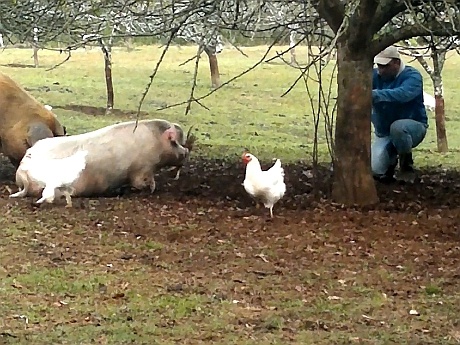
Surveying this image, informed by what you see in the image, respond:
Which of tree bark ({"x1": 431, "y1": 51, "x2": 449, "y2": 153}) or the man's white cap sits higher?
the man's white cap

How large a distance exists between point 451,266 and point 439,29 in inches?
71.4

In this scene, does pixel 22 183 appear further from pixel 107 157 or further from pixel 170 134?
pixel 170 134

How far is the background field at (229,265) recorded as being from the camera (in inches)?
166

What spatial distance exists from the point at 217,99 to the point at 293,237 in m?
13.6

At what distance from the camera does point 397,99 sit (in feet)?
26.0

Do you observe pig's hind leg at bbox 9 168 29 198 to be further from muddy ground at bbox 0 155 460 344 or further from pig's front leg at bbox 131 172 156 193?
pig's front leg at bbox 131 172 156 193

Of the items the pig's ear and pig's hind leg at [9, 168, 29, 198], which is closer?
pig's hind leg at [9, 168, 29, 198]

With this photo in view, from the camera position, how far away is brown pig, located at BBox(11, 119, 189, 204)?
7.19 metres

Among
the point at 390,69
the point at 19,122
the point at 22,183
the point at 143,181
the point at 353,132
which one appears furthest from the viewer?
the point at 19,122

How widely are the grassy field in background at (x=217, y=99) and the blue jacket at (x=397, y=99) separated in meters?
1.71


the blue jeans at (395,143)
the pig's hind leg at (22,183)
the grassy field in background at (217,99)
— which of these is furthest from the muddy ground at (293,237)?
the grassy field in background at (217,99)

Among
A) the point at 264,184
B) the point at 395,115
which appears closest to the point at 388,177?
the point at 395,115

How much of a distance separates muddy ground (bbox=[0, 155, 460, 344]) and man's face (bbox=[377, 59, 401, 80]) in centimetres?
97

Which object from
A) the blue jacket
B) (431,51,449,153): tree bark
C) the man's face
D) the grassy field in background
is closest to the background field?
the blue jacket
